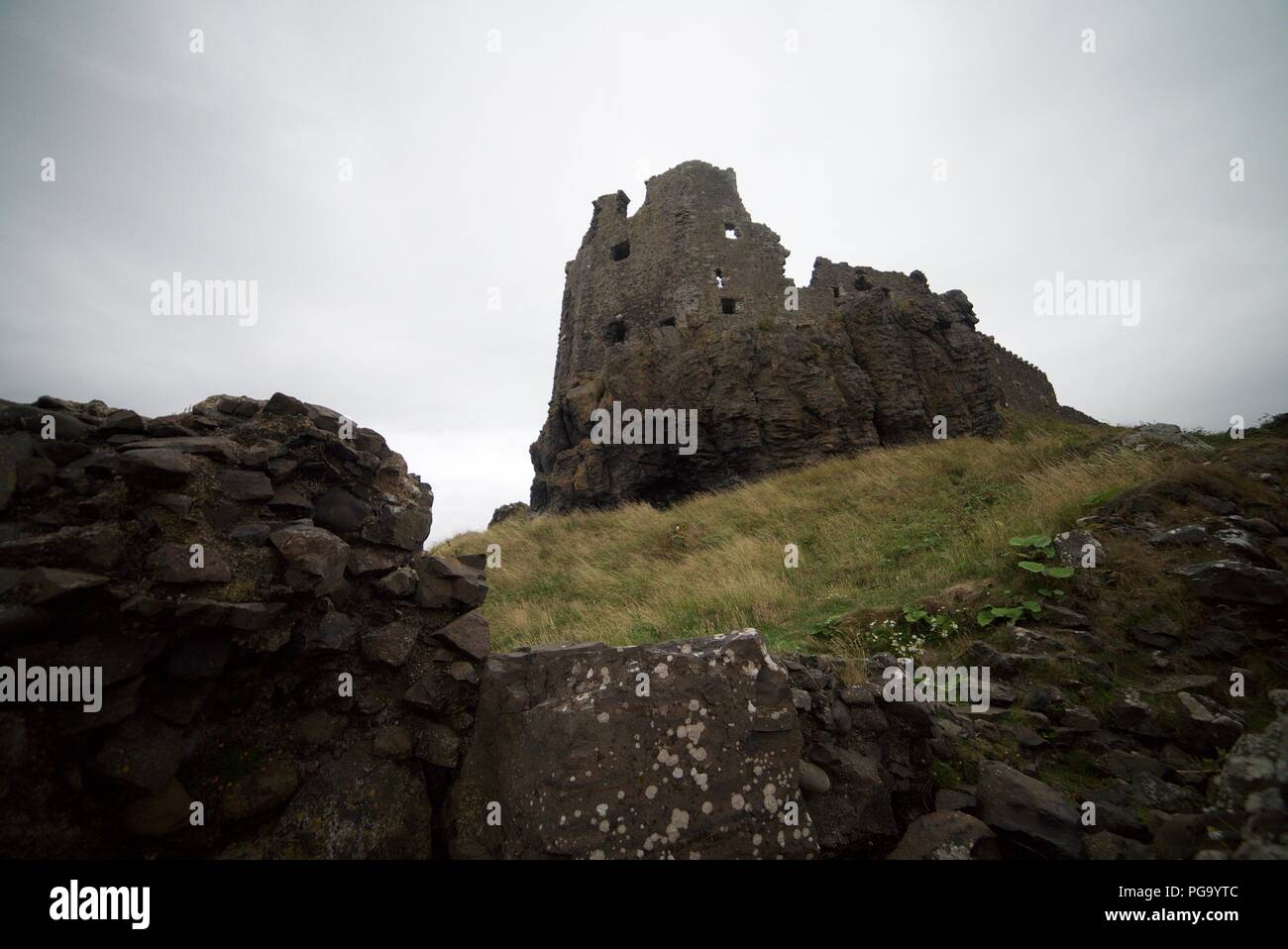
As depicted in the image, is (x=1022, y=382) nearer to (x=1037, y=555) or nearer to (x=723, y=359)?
(x=723, y=359)

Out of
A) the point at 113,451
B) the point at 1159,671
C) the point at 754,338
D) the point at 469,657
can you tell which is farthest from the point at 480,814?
the point at 754,338

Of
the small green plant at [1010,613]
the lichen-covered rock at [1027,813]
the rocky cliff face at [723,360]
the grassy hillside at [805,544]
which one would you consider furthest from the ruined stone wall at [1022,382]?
the lichen-covered rock at [1027,813]

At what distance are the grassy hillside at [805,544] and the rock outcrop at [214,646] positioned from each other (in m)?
3.83

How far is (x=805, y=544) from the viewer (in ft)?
33.3

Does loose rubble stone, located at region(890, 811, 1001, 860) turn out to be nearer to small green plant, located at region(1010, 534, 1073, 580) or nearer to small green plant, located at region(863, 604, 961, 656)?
small green plant, located at region(863, 604, 961, 656)

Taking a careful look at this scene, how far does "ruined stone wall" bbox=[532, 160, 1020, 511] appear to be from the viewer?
16422 millimetres

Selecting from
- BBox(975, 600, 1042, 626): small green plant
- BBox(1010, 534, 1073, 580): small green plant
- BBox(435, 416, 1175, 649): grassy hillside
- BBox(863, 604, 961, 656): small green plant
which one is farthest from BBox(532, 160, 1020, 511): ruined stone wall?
BBox(975, 600, 1042, 626): small green plant

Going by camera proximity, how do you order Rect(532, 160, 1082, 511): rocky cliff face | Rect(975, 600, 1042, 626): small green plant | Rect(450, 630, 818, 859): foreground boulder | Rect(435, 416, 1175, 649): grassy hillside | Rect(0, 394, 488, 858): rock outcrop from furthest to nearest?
Rect(532, 160, 1082, 511): rocky cliff face
Rect(435, 416, 1175, 649): grassy hillside
Rect(975, 600, 1042, 626): small green plant
Rect(450, 630, 818, 859): foreground boulder
Rect(0, 394, 488, 858): rock outcrop

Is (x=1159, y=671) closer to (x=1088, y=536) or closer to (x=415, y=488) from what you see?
(x=1088, y=536)

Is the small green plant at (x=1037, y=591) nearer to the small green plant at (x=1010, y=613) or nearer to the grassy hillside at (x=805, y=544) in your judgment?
the small green plant at (x=1010, y=613)

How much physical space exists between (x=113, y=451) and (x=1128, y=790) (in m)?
6.43

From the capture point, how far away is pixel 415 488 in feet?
13.8

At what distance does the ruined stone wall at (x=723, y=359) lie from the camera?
1642 centimetres

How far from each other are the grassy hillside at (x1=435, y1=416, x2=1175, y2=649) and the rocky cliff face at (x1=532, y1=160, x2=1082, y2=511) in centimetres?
190
